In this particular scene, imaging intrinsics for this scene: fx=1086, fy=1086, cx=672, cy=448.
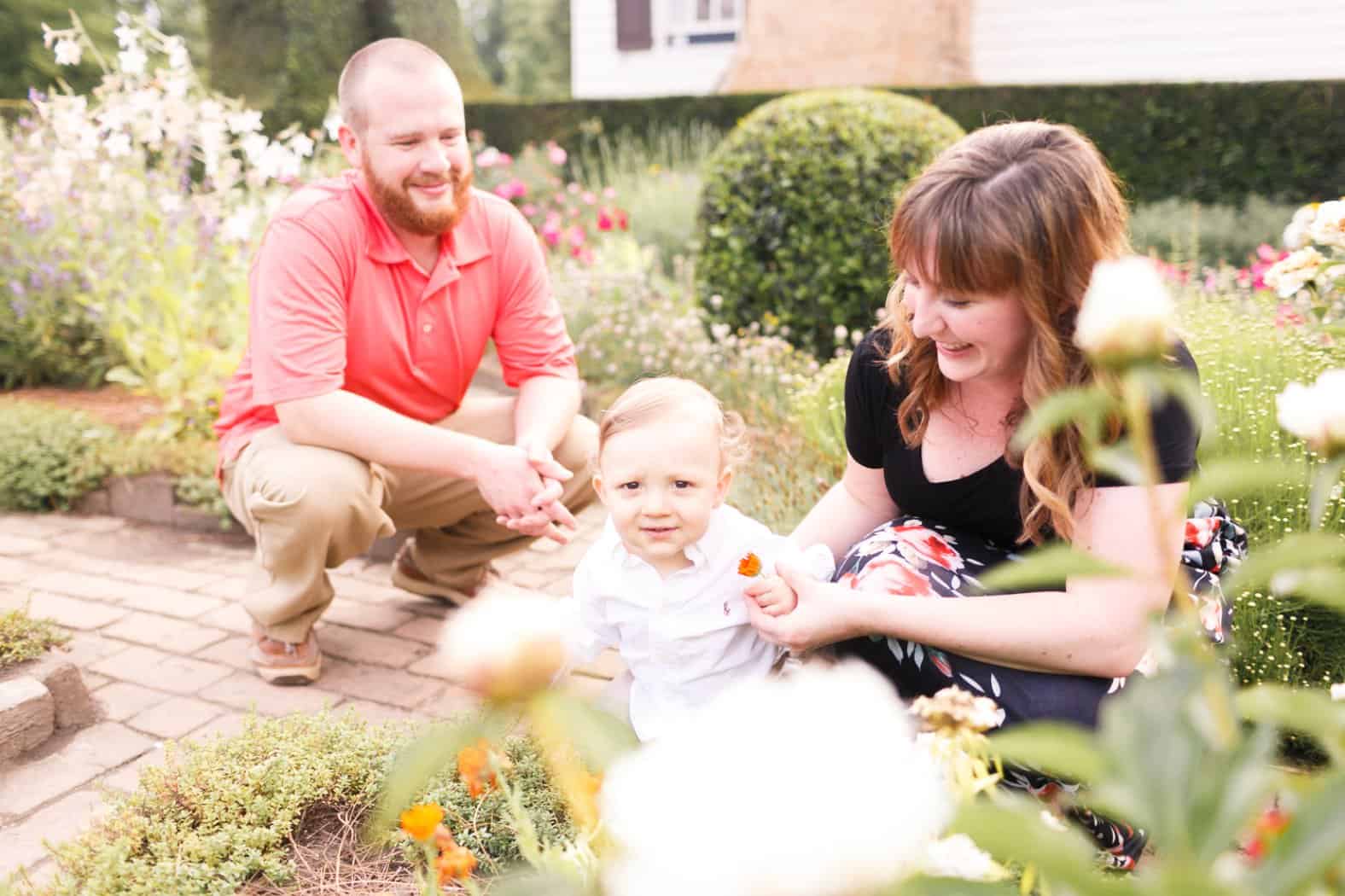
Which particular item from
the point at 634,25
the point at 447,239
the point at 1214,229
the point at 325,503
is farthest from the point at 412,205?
the point at 634,25

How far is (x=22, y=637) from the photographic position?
269 centimetres

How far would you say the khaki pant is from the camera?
2.78m

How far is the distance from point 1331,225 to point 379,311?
2213 mm

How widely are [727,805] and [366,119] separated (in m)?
2.60

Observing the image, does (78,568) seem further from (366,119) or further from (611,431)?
(611,431)

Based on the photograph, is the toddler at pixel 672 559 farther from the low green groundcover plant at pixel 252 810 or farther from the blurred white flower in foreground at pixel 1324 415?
the blurred white flower in foreground at pixel 1324 415

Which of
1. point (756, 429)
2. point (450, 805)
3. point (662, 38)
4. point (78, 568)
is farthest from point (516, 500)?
point (662, 38)

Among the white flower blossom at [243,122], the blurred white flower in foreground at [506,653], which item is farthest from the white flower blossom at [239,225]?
the blurred white flower in foreground at [506,653]

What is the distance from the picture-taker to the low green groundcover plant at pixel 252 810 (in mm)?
1754

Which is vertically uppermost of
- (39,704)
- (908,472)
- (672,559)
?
(908,472)

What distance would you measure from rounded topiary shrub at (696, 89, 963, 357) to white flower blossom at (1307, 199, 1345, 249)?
109 inches

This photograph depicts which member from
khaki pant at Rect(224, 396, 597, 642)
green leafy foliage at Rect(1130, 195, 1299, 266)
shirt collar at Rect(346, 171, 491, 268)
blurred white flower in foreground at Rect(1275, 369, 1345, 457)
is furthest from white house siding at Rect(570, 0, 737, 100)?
blurred white flower in foreground at Rect(1275, 369, 1345, 457)

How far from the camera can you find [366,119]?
2.76 metres

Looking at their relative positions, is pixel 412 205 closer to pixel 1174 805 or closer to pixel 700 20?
pixel 1174 805
